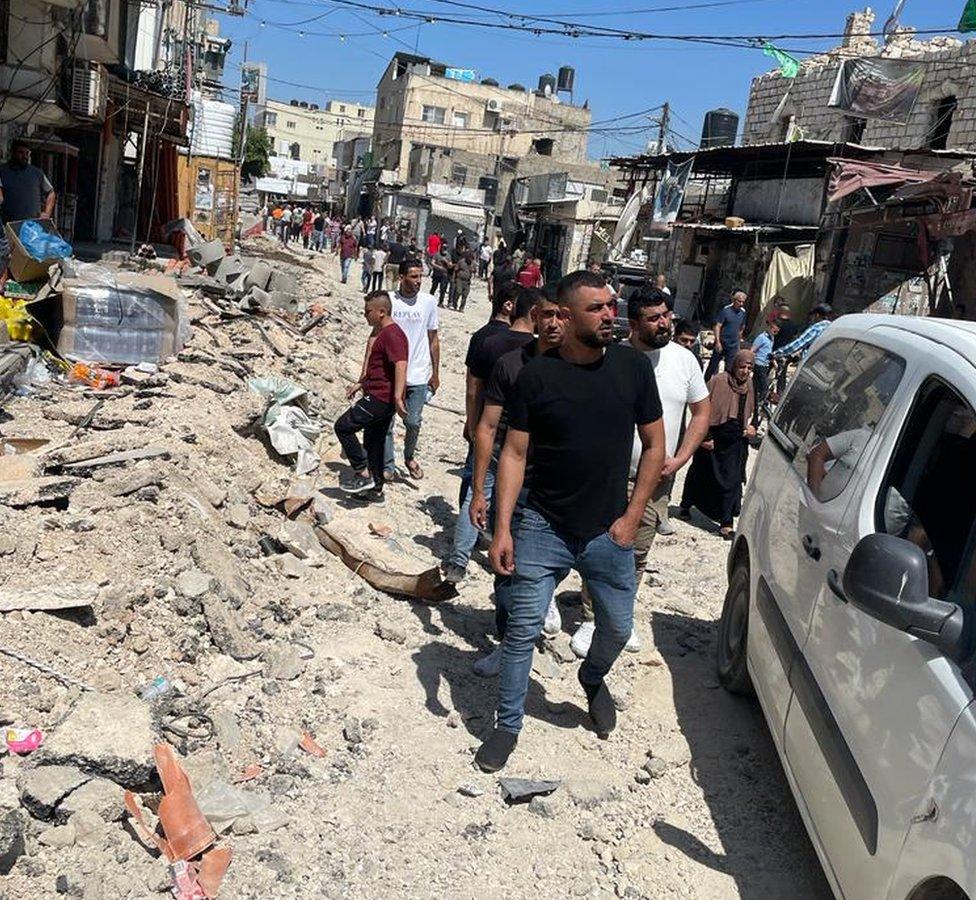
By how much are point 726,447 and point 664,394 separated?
2.61 metres

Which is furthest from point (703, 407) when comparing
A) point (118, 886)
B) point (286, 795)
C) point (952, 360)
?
point (118, 886)

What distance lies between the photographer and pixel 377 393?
6.80 metres

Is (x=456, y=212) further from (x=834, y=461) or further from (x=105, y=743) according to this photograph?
(x=105, y=743)

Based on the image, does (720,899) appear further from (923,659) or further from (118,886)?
(118,886)

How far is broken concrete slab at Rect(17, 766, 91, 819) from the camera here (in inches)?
120

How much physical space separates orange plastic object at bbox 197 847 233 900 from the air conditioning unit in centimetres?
1383

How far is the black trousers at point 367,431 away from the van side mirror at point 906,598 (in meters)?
4.79

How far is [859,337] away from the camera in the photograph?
4070 mm

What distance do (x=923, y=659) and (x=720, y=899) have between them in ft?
Result: 4.57

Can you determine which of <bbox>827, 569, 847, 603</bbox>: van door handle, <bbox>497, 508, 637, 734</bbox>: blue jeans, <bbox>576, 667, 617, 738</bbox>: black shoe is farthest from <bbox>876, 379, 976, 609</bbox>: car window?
<bbox>576, 667, 617, 738</bbox>: black shoe

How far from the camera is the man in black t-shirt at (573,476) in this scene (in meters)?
3.61

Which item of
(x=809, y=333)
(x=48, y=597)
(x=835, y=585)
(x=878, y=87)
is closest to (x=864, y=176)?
(x=809, y=333)

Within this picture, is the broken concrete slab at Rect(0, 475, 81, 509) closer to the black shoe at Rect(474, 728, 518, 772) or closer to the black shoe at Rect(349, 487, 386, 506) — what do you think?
the black shoe at Rect(349, 487, 386, 506)

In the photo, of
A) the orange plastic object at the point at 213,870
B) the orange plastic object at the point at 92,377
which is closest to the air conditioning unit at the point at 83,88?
the orange plastic object at the point at 92,377
